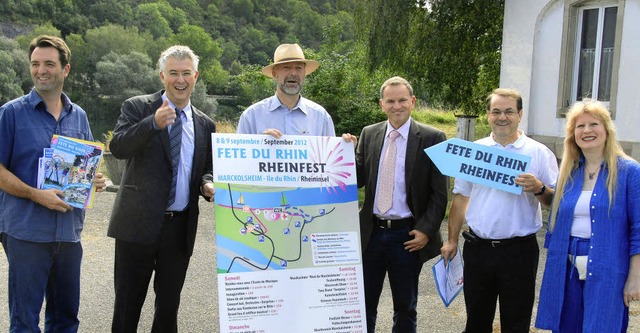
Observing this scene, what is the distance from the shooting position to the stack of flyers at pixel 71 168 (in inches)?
140

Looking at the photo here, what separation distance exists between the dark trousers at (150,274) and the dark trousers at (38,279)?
0.96ft

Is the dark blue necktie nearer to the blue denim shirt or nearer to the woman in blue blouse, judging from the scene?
the blue denim shirt

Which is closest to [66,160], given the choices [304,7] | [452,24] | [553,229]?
[553,229]

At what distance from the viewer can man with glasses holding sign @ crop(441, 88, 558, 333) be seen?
149 inches

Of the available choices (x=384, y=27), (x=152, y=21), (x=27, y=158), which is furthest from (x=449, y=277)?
(x=152, y=21)

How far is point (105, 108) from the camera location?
60.7m

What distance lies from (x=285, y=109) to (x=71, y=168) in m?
1.49

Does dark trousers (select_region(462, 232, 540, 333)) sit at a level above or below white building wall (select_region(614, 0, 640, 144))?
below

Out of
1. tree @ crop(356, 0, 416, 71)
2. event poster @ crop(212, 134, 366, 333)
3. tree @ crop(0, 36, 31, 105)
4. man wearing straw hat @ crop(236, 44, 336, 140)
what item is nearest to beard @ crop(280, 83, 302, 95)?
man wearing straw hat @ crop(236, 44, 336, 140)

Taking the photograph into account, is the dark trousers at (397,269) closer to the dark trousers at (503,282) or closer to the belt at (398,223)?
the belt at (398,223)

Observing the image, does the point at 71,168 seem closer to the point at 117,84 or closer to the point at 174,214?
the point at 174,214

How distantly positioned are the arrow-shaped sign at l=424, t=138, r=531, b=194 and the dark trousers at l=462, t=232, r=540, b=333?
440 mm

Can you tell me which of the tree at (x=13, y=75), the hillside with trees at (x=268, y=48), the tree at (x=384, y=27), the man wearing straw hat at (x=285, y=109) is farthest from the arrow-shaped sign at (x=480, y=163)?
the tree at (x=13, y=75)

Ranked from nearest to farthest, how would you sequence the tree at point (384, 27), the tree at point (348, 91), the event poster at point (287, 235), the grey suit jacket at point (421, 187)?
the event poster at point (287, 235)
the grey suit jacket at point (421, 187)
the tree at point (384, 27)
the tree at point (348, 91)
